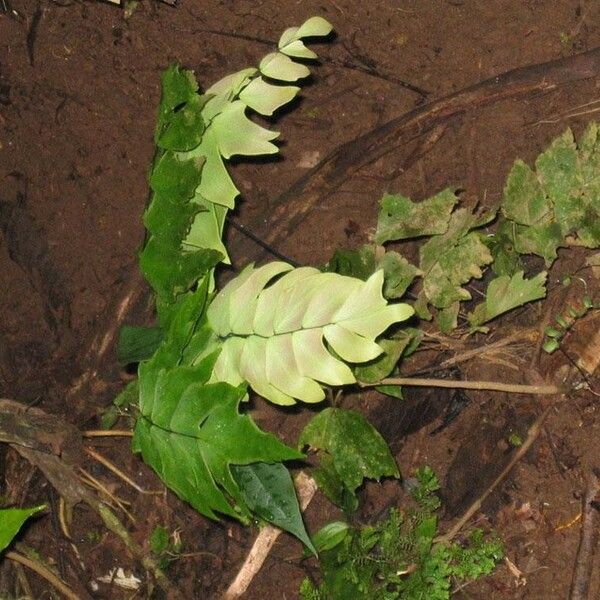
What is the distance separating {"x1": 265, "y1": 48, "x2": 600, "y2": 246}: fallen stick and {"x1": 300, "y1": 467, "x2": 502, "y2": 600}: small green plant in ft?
2.55

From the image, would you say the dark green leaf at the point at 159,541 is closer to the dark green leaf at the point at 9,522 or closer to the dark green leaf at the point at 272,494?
the dark green leaf at the point at 272,494

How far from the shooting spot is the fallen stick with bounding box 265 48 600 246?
7.22 feet

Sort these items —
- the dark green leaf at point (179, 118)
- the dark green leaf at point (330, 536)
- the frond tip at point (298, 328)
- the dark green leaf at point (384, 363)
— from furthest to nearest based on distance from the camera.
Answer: the dark green leaf at point (330, 536) → the dark green leaf at point (384, 363) → the dark green leaf at point (179, 118) → the frond tip at point (298, 328)

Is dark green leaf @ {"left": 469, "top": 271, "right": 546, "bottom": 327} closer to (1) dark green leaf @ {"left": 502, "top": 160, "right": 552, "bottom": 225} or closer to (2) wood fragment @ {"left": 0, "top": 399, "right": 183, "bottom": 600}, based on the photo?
(1) dark green leaf @ {"left": 502, "top": 160, "right": 552, "bottom": 225}

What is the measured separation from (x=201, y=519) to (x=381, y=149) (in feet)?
3.68

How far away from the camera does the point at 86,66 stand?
8.22 ft

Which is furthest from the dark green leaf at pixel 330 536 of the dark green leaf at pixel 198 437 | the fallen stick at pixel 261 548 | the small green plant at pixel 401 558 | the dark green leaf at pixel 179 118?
the dark green leaf at pixel 179 118

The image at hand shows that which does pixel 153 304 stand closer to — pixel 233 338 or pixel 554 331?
pixel 233 338

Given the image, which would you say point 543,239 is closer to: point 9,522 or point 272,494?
point 272,494

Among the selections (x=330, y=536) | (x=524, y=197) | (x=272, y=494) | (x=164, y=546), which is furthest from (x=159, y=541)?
(x=524, y=197)

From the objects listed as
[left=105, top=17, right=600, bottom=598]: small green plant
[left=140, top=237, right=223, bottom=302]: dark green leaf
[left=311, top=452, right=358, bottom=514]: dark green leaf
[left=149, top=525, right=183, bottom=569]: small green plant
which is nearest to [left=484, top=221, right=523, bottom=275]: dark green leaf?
[left=105, top=17, right=600, bottom=598]: small green plant

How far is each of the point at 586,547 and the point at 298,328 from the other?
109 centimetres

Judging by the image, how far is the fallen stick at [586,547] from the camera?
2.09 meters

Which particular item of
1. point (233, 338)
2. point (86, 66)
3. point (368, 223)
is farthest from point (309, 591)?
point (86, 66)
